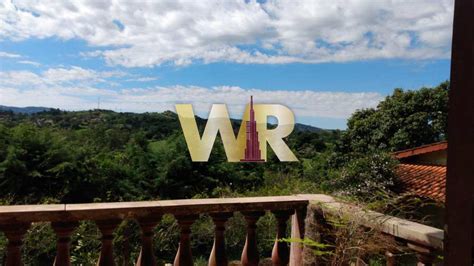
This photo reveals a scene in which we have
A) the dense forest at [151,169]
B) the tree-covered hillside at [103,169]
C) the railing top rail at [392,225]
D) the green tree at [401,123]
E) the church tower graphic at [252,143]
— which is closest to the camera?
the railing top rail at [392,225]

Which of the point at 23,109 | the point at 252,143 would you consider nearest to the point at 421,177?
the point at 252,143

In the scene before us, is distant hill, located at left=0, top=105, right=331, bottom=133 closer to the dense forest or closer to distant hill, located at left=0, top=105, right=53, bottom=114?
distant hill, located at left=0, top=105, right=53, bottom=114

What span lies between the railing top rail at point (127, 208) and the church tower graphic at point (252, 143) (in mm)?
8101

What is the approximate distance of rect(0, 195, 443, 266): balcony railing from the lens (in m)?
1.77

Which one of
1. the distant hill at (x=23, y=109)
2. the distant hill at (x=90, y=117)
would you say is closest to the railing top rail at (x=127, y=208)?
the distant hill at (x=90, y=117)

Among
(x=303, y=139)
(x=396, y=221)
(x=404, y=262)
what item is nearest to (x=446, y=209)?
(x=396, y=221)

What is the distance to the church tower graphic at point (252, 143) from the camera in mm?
10688

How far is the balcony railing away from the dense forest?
523 cm

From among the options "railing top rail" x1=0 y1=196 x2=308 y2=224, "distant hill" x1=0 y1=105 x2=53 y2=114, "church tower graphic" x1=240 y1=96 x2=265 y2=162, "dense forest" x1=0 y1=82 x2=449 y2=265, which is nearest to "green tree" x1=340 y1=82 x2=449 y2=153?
"dense forest" x1=0 y1=82 x2=449 y2=265

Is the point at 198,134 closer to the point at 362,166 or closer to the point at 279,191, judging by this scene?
the point at 279,191

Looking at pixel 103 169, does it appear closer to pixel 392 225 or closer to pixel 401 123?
pixel 392 225

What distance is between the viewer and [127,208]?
6.41ft

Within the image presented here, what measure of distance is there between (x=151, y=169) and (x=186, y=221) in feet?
A: 34.8

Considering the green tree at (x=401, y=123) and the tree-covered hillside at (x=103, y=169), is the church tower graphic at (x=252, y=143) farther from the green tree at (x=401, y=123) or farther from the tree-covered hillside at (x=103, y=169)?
the green tree at (x=401, y=123)
